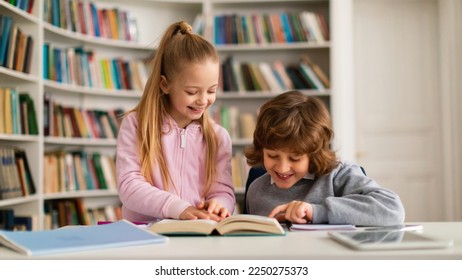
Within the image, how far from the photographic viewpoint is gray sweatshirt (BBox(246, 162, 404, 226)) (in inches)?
63.2

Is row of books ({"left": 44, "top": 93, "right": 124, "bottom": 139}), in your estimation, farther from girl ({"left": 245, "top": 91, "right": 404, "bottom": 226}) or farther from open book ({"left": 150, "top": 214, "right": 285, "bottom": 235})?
open book ({"left": 150, "top": 214, "right": 285, "bottom": 235})

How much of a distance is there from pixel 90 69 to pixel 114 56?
38 centimetres

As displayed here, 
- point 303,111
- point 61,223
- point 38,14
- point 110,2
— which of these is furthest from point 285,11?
point 303,111

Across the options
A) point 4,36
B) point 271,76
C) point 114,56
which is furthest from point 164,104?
point 114,56

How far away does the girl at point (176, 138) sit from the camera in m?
2.00

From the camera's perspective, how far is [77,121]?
4535mm

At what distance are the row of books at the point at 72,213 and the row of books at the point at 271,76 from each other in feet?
4.35

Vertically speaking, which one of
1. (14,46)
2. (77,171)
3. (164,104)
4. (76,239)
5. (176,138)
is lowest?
(77,171)

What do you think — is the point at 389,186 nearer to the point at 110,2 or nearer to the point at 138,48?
the point at 138,48

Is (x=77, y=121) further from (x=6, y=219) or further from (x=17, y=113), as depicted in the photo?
(x=6, y=219)

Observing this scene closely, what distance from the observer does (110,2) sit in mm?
4930

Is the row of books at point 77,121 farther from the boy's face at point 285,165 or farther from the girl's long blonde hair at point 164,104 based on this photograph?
the boy's face at point 285,165
